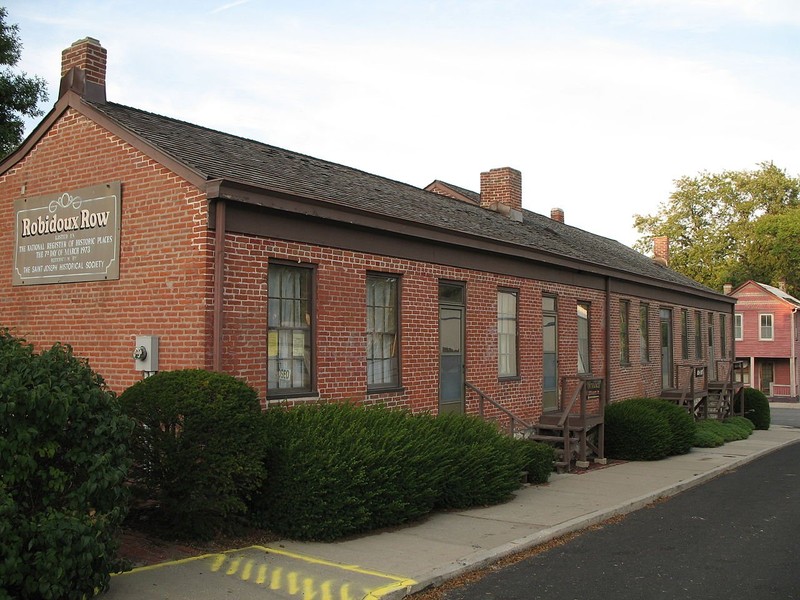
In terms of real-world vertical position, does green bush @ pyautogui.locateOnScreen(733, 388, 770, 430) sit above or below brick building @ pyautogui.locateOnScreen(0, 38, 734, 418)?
below

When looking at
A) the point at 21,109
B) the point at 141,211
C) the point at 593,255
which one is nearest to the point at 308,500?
the point at 141,211

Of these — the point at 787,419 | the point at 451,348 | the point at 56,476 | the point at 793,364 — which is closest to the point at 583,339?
the point at 451,348

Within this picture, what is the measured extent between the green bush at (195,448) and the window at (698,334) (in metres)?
22.3

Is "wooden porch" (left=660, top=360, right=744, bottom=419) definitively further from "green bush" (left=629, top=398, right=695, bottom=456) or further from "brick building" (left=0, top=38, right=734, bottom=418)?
"brick building" (left=0, top=38, right=734, bottom=418)

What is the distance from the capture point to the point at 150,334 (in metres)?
9.95

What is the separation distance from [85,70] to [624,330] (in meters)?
15.0

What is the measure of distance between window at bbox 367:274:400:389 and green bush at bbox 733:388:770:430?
18.0 metres

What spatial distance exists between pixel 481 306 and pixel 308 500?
23.6 feet

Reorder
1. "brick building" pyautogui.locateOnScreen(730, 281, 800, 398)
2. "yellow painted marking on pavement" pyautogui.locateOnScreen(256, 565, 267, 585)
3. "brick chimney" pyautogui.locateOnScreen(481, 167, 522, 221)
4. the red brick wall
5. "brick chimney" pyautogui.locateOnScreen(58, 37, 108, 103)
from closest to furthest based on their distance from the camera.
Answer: "yellow painted marking on pavement" pyautogui.locateOnScreen(256, 565, 267, 585)
the red brick wall
"brick chimney" pyautogui.locateOnScreen(58, 37, 108, 103)
"brick chimney" pyautogui.locateOnScreen(481, 167, 522, 221)
"brick building" pyautogui.locateOnScreen(730, 281, 800, 398)

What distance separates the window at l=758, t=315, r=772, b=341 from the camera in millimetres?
53875

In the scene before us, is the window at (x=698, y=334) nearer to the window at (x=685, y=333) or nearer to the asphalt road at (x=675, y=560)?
the window at (x=685, y=333)

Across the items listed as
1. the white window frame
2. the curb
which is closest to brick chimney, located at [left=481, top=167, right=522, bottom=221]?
the curb

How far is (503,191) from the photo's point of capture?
68.5 feet

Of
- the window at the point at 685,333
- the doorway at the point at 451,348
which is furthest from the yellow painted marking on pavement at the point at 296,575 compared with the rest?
the window at the point at 685,333
